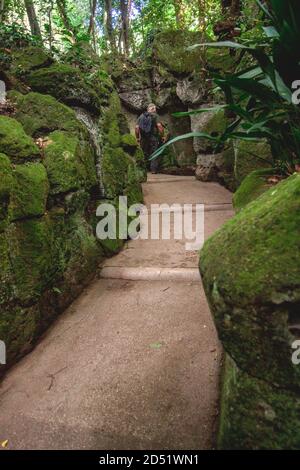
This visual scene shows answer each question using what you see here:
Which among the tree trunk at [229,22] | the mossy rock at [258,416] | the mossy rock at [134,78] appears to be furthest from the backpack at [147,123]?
the mossy rock at [258,416]

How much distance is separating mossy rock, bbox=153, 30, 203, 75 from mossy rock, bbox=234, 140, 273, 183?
4.67 meters

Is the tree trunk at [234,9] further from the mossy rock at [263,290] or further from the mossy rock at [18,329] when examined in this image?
the mossy rock at [18,329]

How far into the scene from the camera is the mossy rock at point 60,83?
3975 mm

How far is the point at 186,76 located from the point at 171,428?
855 cm

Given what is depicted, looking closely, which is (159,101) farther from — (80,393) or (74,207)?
(80,393)

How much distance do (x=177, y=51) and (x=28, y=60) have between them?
583cm

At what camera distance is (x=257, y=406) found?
1.29 meters

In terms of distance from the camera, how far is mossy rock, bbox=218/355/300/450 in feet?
4.00

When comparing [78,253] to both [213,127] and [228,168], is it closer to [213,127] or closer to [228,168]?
[228,168]

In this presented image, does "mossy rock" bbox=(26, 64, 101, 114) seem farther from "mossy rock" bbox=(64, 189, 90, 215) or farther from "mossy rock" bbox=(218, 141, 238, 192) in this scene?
"mossy rock" bbox=(218, 141, 238, 192)

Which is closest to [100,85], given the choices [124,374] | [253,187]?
[253,187]

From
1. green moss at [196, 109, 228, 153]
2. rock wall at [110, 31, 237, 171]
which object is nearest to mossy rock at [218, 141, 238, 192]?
green moss at [196, 109, 228, 153]

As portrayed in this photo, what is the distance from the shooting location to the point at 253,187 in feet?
9.17

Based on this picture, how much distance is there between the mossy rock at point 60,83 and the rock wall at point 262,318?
3.47 metres
